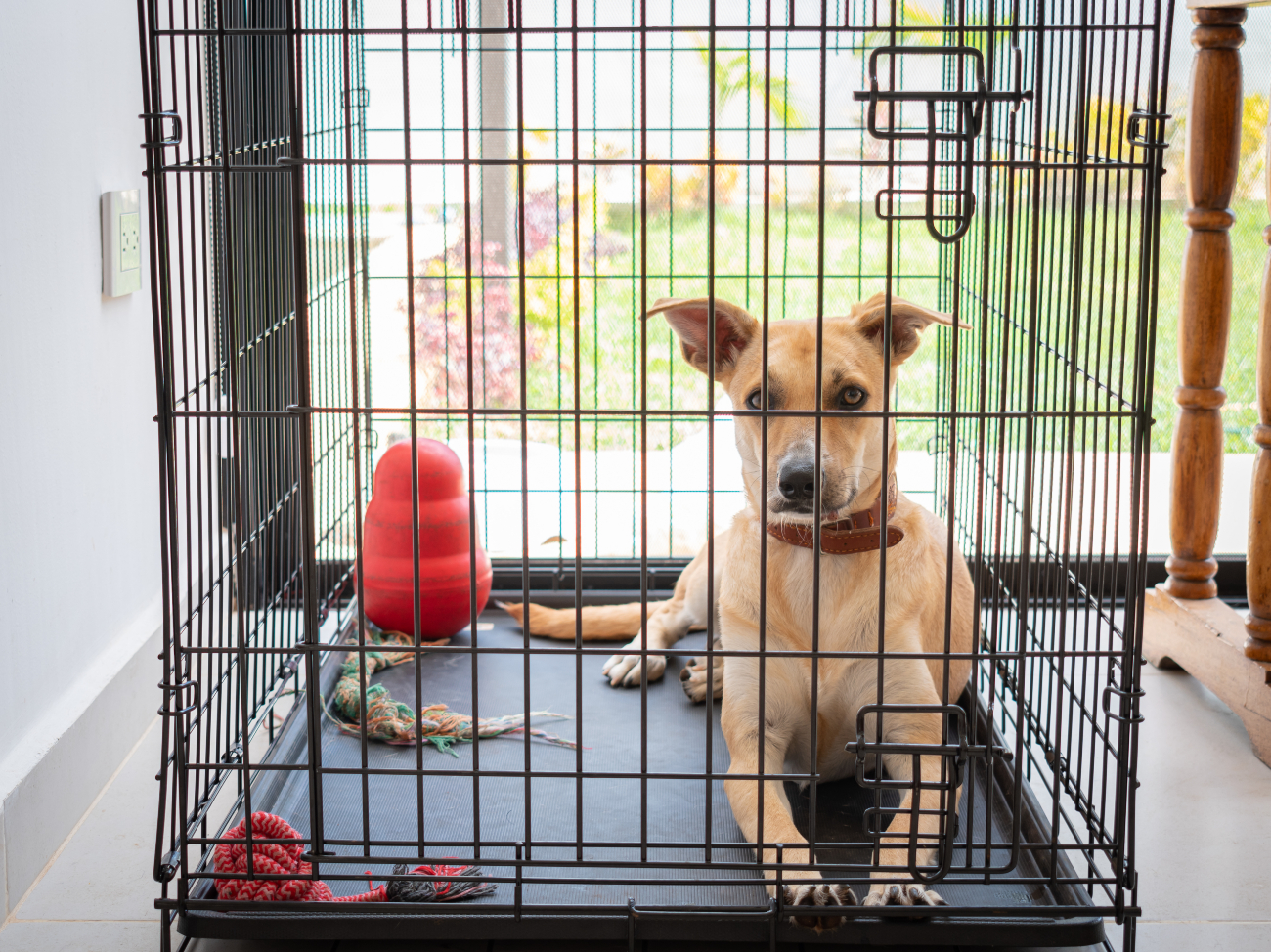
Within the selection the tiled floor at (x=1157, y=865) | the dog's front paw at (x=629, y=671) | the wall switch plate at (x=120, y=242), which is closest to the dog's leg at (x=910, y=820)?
the tiled floor at (x=1157, y=865)

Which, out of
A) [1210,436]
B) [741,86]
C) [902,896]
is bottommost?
[902,896]

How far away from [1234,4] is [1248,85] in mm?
848

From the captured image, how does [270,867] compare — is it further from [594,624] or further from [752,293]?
[752,293]

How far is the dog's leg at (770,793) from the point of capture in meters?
1.74

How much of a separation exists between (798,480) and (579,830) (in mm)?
624

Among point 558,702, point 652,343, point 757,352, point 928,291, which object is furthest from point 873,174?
point 558,702

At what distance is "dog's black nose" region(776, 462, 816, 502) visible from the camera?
72.5 inches

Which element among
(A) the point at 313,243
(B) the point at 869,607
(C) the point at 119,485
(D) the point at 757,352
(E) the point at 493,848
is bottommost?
(E) the point at 493,848

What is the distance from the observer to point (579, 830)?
1702mm

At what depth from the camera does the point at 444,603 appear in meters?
2.83

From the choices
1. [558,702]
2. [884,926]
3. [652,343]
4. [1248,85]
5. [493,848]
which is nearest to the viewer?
[884,926]

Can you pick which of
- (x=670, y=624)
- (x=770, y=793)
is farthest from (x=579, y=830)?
(x=670, y=624)

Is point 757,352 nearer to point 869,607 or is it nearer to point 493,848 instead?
point 869,607

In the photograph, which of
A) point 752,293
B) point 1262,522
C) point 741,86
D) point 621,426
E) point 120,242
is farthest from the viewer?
point 621,426
